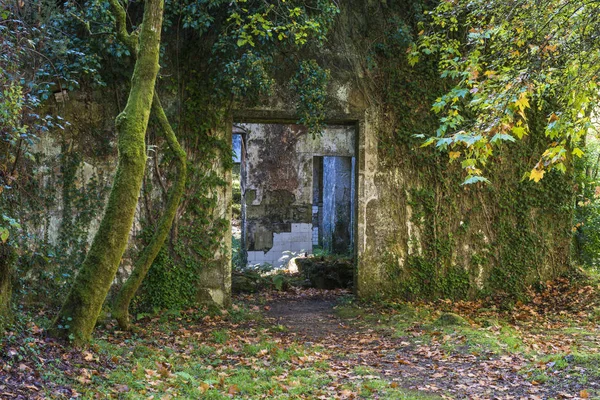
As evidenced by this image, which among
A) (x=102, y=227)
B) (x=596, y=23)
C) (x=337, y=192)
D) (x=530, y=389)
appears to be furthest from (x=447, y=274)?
(x=337, y=192)

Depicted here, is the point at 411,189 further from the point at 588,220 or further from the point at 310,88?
the point at 588,220

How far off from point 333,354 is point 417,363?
87 cm

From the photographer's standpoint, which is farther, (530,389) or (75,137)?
(75,137)

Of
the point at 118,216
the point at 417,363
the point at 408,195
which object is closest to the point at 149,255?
the point at 118,216

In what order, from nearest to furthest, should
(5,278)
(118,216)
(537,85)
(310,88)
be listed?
(5,278), (118,216), (537,85), (310,88)

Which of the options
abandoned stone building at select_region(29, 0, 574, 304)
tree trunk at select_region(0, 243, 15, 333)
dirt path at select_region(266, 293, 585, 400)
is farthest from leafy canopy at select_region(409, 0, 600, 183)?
tree trunk at select_region(0, 243, 15, 333)

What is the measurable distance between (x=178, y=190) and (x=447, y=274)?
14.4 feet

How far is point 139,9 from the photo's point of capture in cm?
769

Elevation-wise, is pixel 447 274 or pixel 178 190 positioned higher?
pixel 178 190

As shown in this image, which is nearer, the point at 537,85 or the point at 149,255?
the point at 537,85

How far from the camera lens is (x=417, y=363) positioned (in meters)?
5.88

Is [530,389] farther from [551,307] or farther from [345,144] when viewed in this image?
[345,144]

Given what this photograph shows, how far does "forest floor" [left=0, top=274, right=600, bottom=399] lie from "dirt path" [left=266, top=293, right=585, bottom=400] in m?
0.01

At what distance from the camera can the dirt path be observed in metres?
4.93
